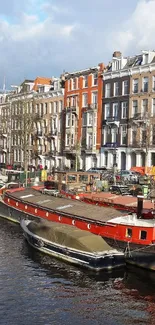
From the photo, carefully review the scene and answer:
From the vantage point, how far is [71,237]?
3188 cm

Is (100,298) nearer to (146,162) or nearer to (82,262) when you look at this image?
(82,262)

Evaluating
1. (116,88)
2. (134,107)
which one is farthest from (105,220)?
(116,88)

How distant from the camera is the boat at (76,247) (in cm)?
3017

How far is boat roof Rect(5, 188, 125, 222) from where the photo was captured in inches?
1426

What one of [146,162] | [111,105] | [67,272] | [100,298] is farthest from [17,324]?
[111,105]

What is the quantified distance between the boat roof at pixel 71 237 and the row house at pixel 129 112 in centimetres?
3284

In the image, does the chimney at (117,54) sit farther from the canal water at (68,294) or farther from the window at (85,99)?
the canal water at (68,294)

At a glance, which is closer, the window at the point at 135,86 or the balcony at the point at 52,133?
the window at the point at 135,86

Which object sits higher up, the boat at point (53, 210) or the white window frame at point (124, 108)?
the white window frame at point (124, 108)

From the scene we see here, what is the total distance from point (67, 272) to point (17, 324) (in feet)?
28.1

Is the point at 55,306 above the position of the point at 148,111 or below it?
below

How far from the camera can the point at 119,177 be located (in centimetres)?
5894

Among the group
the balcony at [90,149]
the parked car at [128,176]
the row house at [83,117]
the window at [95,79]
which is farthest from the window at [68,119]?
the parked car at [128,176]

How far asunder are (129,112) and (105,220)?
40.4 meters
